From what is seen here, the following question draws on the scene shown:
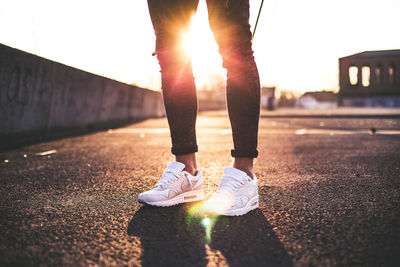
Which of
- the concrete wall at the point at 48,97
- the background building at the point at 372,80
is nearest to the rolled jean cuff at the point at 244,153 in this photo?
the concrete wall at the point at 48,97

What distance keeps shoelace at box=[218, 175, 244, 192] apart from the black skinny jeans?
0.14m

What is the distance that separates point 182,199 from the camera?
1.56 meters

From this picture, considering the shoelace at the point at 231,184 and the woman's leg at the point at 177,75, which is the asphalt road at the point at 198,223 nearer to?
the shoelace at the point at 231,184

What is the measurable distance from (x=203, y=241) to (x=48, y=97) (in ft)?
16.7

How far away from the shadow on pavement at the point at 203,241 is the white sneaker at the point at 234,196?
0.04 meters

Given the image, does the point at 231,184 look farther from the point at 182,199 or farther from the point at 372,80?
the point at 372,80

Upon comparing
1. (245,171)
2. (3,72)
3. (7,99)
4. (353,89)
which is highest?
(353,89)

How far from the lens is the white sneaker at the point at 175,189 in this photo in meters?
1.47

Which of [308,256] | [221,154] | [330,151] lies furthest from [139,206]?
[330,151]

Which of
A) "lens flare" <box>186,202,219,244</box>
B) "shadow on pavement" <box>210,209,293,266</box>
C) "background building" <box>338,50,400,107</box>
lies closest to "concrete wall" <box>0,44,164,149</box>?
"lens flare" <box>186,202,219,244</box>

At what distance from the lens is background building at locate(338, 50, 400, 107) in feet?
184

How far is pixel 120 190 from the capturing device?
183cm

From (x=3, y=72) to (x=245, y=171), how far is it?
156 inches

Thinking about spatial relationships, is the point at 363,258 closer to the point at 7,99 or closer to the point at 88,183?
the point at 88,183
